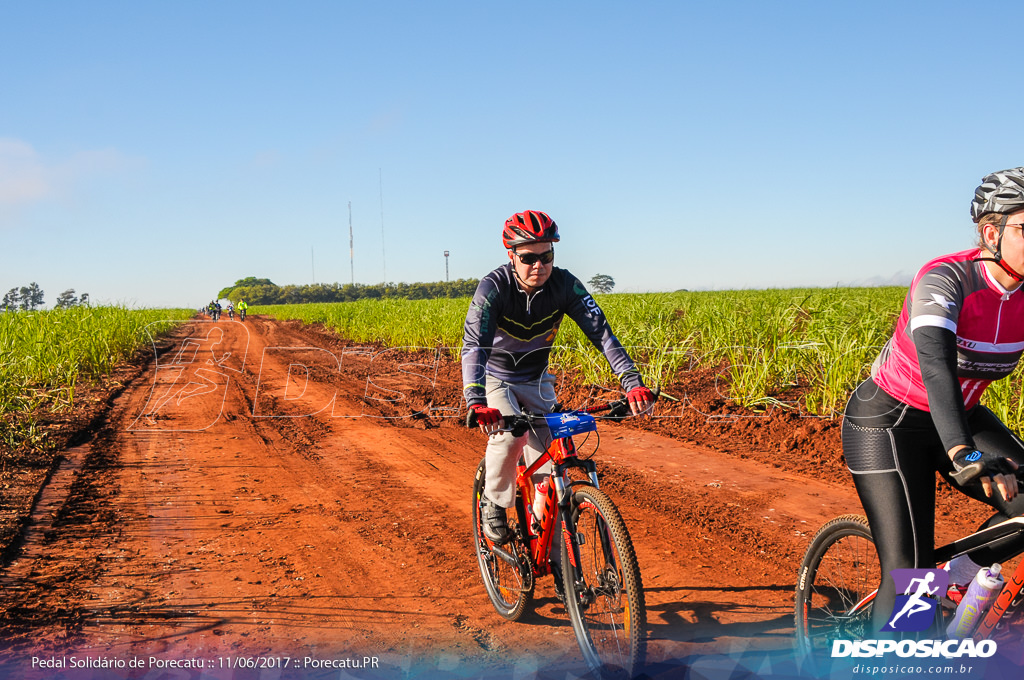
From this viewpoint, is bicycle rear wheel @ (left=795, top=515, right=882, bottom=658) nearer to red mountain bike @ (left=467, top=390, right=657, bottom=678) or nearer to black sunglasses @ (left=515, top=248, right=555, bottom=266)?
red mountain bike @ (left=467, top=390, right=657, bottom=678)

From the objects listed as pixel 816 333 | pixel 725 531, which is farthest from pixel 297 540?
pixel 816 333

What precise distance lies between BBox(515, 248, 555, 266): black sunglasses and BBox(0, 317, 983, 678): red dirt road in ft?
6.73

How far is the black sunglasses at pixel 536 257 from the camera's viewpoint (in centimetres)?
356

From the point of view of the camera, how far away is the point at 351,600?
3.93 metres

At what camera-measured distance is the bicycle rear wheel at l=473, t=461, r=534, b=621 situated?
3.66m

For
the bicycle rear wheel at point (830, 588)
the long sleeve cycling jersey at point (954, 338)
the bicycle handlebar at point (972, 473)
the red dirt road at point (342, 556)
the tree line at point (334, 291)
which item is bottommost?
the red dirt road at point (342, 556)

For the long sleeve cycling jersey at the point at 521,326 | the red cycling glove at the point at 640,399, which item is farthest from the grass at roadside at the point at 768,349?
the red cycling glove at the point at 640,399

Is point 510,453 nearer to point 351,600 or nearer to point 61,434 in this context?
point 351,600

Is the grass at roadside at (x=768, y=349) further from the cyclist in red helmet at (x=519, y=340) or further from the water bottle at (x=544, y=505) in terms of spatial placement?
the water bottle at (x=544, y=505)

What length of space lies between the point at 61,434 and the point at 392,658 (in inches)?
268

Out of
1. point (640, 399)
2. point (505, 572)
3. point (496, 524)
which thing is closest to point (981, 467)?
point (640, 399)

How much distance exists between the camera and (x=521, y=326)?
3809 mm

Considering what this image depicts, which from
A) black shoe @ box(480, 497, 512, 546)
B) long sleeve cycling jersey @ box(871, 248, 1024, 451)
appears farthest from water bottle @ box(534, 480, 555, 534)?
long sleeve cycling jersey @ box(871, 248, 1024, 451)

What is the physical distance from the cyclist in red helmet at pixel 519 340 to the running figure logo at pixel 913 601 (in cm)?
139
